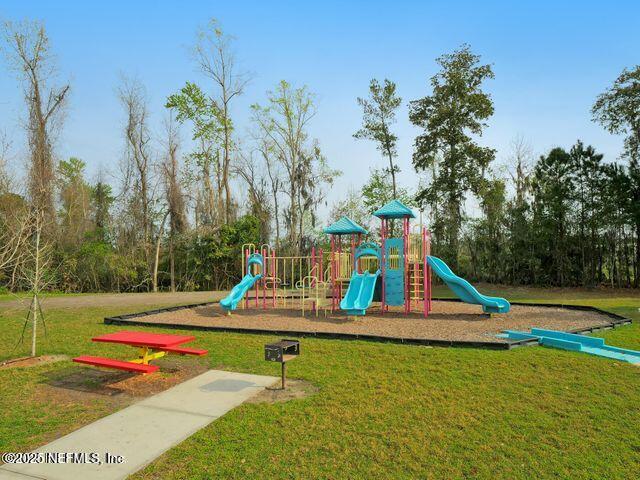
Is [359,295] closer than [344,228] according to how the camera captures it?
Yes

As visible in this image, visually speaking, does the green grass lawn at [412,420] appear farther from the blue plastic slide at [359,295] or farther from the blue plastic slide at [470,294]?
the blue plastic slide at [470,294]

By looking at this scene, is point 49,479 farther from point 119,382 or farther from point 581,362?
point 581,362

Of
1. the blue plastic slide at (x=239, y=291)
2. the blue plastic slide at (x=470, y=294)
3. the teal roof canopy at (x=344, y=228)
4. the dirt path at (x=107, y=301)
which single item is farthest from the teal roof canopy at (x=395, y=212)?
the dirt path at (x=107, y=301)

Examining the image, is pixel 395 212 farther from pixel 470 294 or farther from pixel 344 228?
pixel 470 294

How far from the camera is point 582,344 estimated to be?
22.7 feet

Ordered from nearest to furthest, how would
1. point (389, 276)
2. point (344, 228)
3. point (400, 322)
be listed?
point (400, 322)
point (389, 276)
point (344, 228)

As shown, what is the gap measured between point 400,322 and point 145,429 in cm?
700

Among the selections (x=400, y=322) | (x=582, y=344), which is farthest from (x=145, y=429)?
(x=400, y=322)

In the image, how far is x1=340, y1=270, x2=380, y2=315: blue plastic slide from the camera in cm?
995

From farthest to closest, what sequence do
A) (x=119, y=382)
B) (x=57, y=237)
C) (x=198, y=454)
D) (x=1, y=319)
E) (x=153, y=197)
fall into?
(x=153, y=197) < (x=57, y=237) < (x=1, y=319) < (x=119, y=382) < (x=198, y=454)

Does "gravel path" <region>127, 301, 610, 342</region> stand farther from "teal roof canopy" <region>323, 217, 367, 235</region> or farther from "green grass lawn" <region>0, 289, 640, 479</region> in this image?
"teal roof canopy" <region>323, 217, 367, 235</region>

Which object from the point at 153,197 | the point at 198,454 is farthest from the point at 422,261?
the point at 153,197

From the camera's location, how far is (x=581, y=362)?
18.8ft

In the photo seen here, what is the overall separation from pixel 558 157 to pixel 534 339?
58.6 ft
